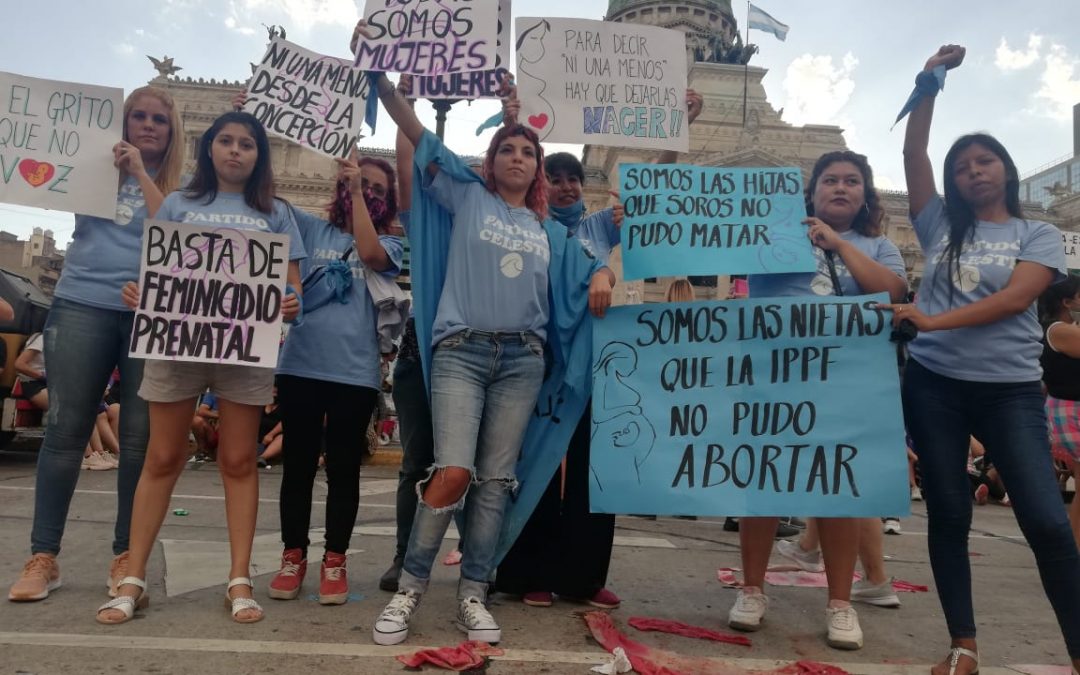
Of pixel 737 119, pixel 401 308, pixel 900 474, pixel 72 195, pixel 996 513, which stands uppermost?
pixel 737 119

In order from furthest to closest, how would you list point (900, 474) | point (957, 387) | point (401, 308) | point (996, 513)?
point (996, 513) → point (401, 308) → point (900, 474) → point (957, 387)

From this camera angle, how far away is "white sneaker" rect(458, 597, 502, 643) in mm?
2896

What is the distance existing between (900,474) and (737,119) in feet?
144

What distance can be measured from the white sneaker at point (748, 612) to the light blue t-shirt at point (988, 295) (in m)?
1.24

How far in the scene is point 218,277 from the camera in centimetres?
322

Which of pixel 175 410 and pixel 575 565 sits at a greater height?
pixel 175 410

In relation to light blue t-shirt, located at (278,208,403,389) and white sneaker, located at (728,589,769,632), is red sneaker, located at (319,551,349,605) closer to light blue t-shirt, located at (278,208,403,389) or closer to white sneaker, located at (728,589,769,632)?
light blue t-shirt, located at (278,208,403,389)

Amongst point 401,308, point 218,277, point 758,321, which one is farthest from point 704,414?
point 218,277

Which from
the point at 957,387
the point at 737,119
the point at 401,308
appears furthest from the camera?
the point at 737,119

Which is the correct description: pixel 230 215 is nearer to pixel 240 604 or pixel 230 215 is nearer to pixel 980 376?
pixel 240 604

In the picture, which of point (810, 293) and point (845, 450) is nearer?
point (845, 450)

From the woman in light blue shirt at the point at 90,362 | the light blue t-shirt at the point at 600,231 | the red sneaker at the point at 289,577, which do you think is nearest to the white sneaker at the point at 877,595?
the light blue t-shirt at the point at 600,231

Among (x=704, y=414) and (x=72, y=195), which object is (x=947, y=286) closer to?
(x=704, y=414)

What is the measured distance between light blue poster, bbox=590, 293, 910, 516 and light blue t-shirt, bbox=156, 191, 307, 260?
149 centimetres
